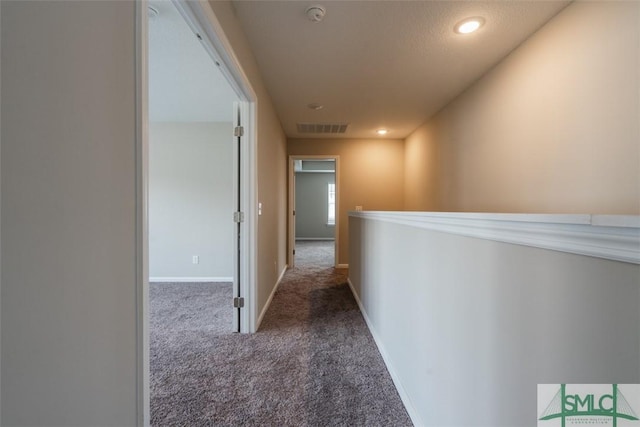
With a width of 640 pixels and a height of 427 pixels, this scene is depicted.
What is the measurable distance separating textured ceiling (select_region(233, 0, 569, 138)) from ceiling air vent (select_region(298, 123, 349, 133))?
75 centimetres

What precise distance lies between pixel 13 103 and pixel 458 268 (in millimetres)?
1228

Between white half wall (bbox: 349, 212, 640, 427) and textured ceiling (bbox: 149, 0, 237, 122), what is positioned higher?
textured ceiling (bbox: 149, 0, 237, 122)

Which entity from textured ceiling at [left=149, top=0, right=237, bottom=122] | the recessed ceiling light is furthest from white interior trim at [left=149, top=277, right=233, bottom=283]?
the recessed ceiling light

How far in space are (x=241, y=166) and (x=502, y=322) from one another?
2.02 meters

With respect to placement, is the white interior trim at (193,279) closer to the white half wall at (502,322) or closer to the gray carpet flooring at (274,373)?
the gray carpet flooring at (274,373)

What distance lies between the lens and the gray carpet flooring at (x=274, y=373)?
1.37 m

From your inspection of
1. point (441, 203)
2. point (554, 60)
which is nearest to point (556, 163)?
point (554, 60)

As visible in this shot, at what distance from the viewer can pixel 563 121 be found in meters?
1.79

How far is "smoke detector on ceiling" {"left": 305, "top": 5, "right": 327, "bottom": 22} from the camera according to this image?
1719 mm

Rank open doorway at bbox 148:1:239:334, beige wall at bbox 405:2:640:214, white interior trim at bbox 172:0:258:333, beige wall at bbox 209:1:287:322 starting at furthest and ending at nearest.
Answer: open doorway at bbox 148:1:239:334 → white interior trim at bbox 172:0:258:333 → beige wall at bbox 209:1:287:322 → beige wall at bbox 405:2:640:214

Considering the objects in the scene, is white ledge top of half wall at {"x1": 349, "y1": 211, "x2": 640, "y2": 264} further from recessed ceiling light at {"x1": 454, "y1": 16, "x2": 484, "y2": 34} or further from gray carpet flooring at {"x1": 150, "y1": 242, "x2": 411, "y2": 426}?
recessed ceiling light at {"x1": 454, "y1": 16, "x2": 484, "y2": 34}

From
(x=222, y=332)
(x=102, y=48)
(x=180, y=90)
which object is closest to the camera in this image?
(x=102, y=48)

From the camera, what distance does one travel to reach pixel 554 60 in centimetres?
184

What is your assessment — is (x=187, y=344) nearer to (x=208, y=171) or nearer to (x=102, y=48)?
(x=102, y=48)
